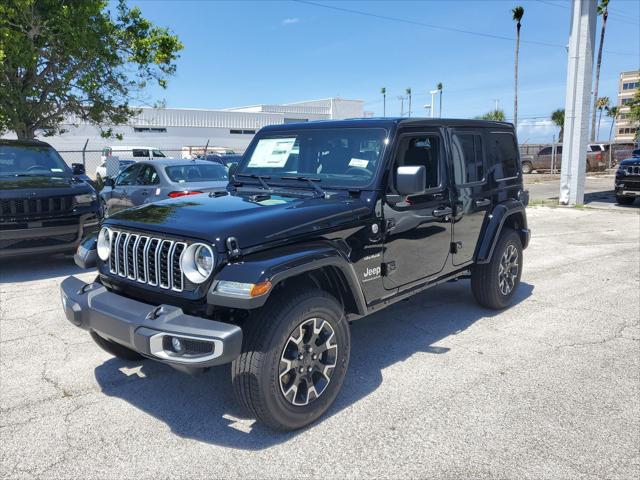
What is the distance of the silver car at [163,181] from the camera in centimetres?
896

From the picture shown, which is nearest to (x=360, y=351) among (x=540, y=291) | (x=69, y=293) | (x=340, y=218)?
(x=340, y=218)

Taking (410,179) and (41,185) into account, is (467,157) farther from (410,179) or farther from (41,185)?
(41,185)

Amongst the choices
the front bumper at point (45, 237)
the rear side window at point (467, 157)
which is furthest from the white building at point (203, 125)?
the rear side window at point (467, 157)

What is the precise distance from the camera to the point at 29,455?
2922mm

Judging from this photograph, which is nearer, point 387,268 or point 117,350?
point 387,268

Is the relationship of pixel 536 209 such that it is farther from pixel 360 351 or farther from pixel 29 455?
pixel 29 455

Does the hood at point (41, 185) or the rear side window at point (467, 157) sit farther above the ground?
the rear side window at point (467, 157)

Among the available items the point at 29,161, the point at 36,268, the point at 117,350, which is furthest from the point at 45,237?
the point at 117,350

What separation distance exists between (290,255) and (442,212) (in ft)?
6.18

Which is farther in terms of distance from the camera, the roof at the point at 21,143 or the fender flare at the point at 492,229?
the roof at the point at 21,143

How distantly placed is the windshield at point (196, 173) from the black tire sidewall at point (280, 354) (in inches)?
260

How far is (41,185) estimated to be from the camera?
7.05 metres

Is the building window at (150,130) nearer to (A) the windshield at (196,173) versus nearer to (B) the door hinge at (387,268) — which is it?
(A) the windshield at (196,173)

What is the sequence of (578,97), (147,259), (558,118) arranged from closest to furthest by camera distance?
(147,259), (578,97), (558,118)
